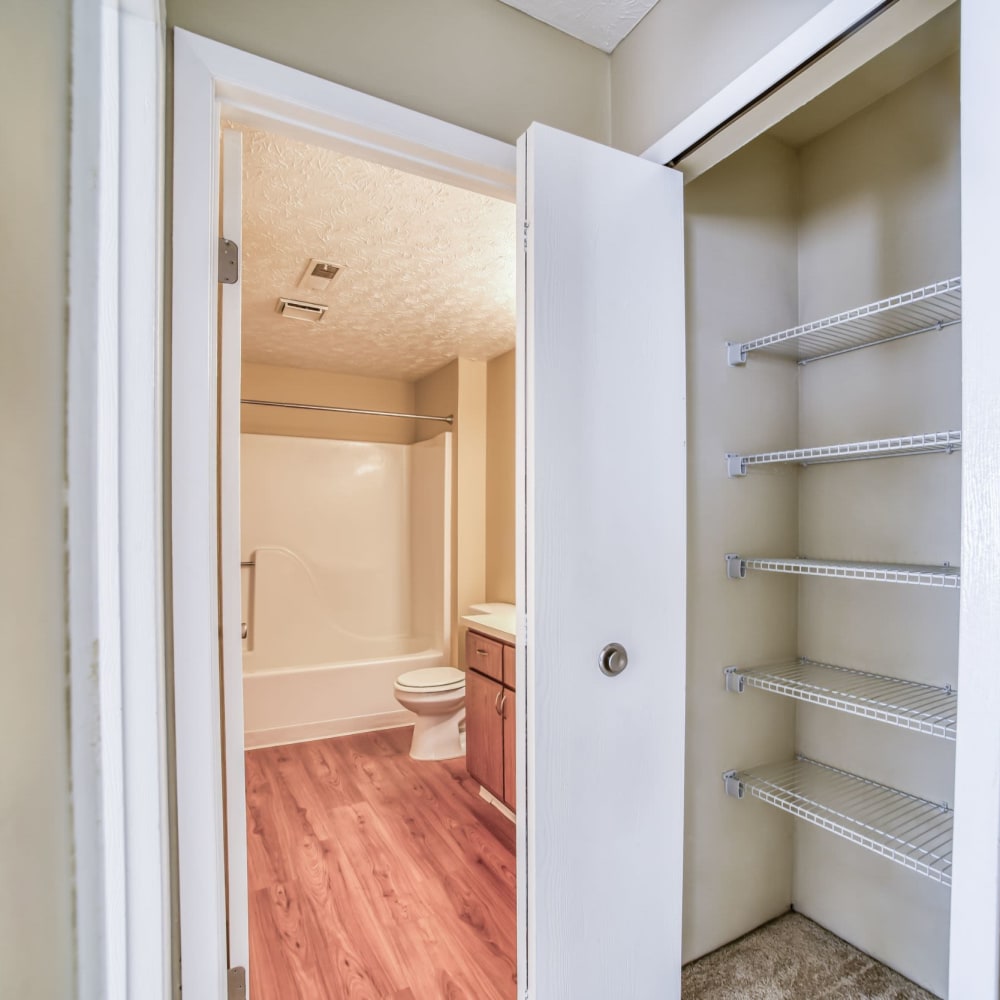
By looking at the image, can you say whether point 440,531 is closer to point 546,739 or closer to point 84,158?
point 546,739

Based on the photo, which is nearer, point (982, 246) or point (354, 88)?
point (982, 246)

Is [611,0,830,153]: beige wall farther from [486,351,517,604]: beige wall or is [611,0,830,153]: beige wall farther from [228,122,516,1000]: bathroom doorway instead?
[486,351,517,604]: beige wall

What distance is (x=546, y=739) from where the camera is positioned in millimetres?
1176

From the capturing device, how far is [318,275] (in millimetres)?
2609

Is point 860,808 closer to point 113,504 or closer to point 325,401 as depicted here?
point 113,504

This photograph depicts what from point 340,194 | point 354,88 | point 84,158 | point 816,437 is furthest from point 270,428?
point 84,158

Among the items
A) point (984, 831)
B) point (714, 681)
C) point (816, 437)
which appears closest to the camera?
point (984, 831)

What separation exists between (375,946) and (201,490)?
5.03 feet

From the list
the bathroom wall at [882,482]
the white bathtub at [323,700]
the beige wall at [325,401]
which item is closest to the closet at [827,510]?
the bathroom wall at [882,482]

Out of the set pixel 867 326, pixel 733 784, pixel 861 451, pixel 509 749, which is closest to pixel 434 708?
pixel 509 749

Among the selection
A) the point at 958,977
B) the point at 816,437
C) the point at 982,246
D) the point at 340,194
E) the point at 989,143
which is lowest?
the point at 958,977

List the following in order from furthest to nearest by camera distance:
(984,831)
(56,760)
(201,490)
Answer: (201,490) < (984,831) < (56,760)

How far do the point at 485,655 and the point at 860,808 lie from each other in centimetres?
162

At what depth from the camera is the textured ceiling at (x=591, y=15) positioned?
1357mm
